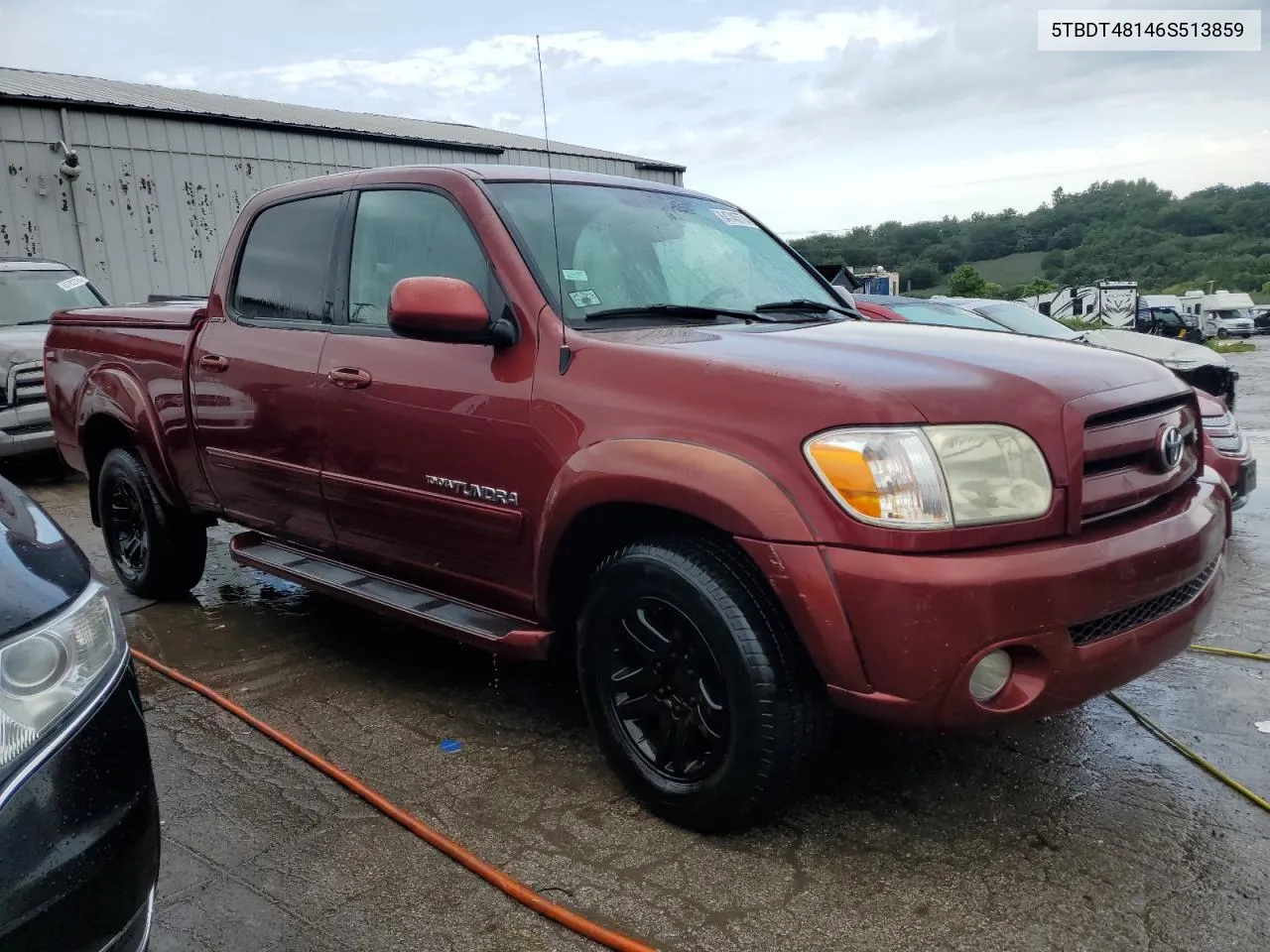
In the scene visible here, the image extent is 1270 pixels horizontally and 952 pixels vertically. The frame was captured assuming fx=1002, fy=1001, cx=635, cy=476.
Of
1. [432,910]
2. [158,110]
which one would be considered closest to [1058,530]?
[432,910]

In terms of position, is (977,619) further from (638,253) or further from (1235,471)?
(1235,471)

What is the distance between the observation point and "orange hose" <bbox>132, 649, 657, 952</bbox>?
7.10 feet

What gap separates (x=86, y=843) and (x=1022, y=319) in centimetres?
879

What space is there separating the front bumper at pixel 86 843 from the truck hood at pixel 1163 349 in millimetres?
5572

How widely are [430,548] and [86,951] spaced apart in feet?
5.70

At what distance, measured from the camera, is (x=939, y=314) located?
819cm

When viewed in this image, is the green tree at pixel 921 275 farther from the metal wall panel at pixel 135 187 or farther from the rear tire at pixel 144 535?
the rear tire at pixel 144 535

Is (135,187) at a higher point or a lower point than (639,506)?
higher

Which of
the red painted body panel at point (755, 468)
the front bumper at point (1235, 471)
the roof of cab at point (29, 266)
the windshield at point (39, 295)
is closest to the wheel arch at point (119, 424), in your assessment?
the red painted body panel at point (755, 468)

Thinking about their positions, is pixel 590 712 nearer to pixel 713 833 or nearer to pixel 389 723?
pixel 713 833

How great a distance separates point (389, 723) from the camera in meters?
3.31

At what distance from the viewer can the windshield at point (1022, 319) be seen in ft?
28.1

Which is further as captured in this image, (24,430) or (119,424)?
(24,430)

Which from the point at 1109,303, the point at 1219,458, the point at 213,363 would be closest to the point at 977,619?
the point at 213,363
